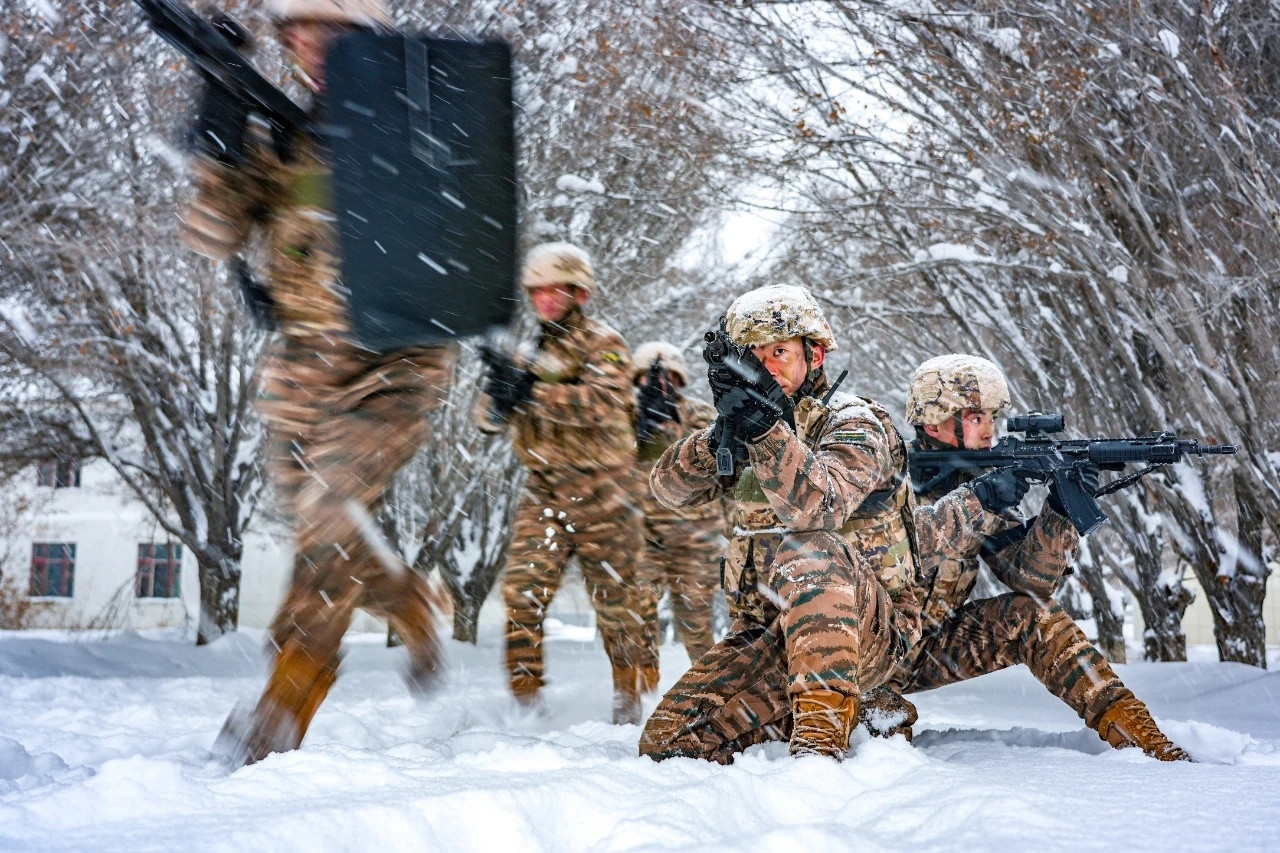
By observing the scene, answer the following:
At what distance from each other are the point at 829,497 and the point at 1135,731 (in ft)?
4.08

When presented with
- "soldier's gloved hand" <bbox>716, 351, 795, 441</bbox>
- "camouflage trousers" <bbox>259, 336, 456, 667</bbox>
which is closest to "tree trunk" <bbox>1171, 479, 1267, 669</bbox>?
"soldier's gloved hand" <bbox>716, 351, 795, 441</bbox>

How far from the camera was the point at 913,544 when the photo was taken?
321cm

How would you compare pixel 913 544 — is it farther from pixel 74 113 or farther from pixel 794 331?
pixel 74 113

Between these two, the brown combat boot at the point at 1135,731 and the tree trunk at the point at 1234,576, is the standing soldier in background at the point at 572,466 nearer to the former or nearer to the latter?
the brown combat boot at the point at 1135,731

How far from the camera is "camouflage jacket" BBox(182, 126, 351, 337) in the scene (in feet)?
8.50

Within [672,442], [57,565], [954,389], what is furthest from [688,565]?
[57,565]

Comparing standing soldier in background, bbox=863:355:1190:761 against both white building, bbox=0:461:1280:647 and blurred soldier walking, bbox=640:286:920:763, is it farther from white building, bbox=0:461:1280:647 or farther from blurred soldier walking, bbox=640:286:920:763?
white building, bbox=0:461:1280:647

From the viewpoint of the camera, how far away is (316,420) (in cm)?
254

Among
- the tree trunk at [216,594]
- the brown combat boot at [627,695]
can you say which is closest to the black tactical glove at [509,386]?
the brown combat boot at [627,695]

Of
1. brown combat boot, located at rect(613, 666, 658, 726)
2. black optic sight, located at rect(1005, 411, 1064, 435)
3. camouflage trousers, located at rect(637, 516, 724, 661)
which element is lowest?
brown combat boot, located at rect(613, 666, 658, 726)

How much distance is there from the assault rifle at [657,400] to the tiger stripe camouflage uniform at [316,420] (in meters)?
3.05

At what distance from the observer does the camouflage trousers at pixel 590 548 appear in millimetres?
4434

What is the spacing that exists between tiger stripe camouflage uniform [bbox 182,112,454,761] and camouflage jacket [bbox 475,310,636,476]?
1.83 meters

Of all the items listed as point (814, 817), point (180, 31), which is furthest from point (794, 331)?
point (180, 31)
